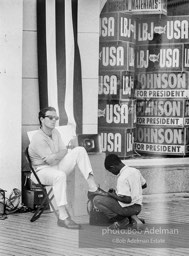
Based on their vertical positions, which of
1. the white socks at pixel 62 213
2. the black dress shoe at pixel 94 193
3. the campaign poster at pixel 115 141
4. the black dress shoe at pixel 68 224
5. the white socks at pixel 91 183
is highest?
the campaign poster at pixel 115 141

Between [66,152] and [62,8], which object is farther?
[62,8]

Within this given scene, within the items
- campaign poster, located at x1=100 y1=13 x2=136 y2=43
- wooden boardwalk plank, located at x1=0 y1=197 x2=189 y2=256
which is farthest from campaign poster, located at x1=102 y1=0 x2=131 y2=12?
wooden boardwalk plank, located at x1=0 y1=197 x2=189 y2=256

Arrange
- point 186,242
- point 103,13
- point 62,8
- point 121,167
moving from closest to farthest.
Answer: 1. point 186,242
2. point 121,167
3. point 62,8
4. point 103,13

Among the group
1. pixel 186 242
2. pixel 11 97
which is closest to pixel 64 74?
pixel 11 97

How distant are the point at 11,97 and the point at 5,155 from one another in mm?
767

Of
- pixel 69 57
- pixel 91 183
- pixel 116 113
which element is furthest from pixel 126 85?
pixel 91 183

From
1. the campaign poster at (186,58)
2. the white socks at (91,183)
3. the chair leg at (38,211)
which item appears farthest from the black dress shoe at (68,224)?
the campaign poster at (186,58)

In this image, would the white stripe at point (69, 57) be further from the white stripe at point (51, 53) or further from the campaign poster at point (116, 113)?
the campaign poster at point (116, 113)

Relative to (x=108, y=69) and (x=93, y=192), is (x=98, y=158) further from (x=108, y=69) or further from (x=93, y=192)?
(x=108, y=69)

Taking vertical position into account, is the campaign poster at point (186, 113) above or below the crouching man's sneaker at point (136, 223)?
above

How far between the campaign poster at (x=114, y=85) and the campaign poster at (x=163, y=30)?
606mm

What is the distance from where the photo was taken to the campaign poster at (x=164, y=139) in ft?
41.4

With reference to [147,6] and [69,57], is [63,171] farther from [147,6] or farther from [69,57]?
[147,6]

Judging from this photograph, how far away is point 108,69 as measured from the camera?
12219mm
